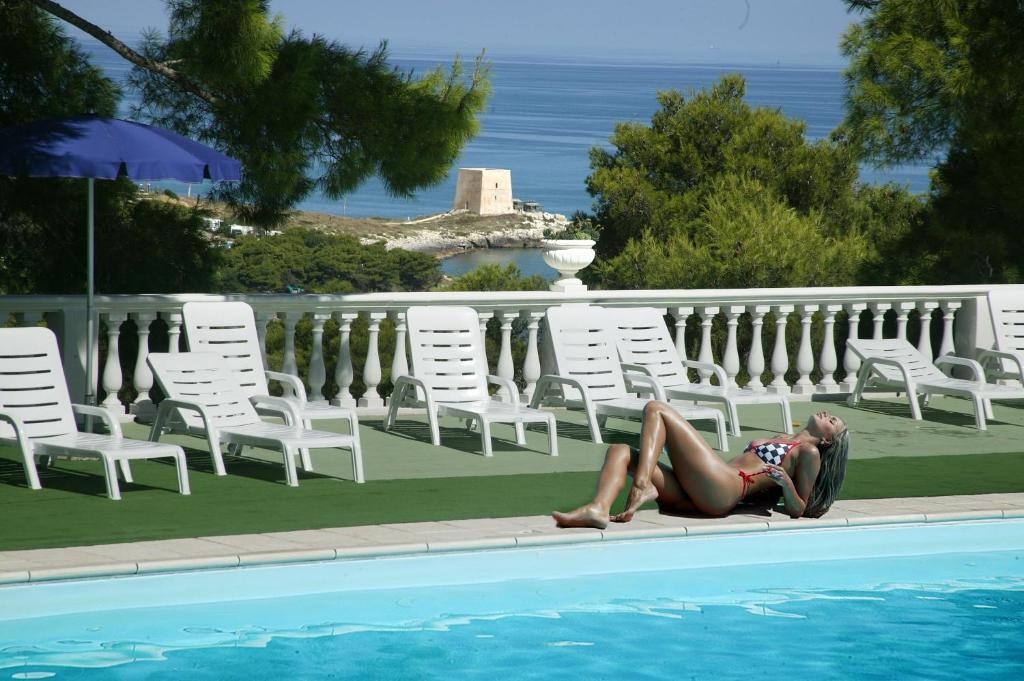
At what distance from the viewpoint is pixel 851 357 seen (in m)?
12.6

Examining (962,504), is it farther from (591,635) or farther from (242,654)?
Result: (242,654)

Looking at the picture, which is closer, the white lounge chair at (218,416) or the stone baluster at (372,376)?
the white lounge chair at (218,416)

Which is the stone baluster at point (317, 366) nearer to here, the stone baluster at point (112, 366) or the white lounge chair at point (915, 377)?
the stone baluster at point (112, 366)

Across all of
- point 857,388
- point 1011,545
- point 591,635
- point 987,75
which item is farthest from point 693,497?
point 987,75

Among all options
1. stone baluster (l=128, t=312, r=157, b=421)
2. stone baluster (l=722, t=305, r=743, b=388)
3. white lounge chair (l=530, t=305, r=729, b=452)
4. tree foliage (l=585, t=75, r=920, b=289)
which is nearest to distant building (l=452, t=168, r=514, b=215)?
tree foliage (l=585, t=75, r=920, b=289)

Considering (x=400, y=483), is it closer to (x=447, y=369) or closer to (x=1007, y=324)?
(x=447, y=369)

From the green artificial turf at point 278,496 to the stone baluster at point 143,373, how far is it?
145 centimetres

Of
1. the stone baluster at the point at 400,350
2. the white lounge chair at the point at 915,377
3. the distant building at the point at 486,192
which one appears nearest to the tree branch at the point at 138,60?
the stone baluster at the point at 400,350

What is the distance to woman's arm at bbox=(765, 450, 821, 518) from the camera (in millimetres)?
7293

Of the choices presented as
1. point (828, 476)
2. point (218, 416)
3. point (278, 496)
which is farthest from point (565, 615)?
point (218, 416)

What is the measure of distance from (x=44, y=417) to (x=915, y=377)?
674 cm

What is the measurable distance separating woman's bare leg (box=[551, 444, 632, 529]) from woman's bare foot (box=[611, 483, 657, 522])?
9 centimetres

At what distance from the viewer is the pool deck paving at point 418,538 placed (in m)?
6.16

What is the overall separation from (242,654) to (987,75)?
13730 mm
